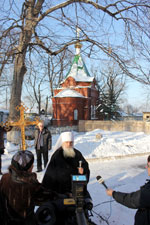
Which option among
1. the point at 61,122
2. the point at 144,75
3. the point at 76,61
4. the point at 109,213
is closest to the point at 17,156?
the point at 109,213

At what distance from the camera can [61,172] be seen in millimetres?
2992

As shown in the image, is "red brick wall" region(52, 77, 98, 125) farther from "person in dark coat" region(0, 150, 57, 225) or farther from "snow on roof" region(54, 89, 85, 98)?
"person in dark coat" region(0, 150, 57, 225)

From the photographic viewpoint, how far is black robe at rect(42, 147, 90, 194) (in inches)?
117

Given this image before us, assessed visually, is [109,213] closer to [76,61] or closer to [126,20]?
[126,20]

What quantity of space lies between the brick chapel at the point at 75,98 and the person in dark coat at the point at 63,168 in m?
26.7

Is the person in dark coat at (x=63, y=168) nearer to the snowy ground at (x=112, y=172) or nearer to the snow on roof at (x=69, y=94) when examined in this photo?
the snowy ground at (x=112, y=172)

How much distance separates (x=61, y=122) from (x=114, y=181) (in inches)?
992

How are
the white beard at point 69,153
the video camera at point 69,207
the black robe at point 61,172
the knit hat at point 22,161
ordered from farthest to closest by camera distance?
1. the white beard at point 69,153
2. the black robe at point 61,172
3. the knit hat at point 22,161
4. the video camera at point 69,207

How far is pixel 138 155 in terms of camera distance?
9.81 m

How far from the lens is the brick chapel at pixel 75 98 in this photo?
30.7 m

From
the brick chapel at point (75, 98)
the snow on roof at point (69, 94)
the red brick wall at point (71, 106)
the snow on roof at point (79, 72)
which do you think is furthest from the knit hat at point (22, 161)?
the snow on roof at point (79, 72)

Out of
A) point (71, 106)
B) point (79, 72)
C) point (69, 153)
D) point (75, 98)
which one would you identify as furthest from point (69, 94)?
point (69, 153)

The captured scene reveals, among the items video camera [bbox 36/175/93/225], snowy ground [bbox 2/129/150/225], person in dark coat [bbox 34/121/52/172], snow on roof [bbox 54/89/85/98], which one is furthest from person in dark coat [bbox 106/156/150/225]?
snow on roof [bbox 54/89/85/98]

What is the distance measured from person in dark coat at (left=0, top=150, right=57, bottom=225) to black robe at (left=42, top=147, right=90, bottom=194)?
90 cm
